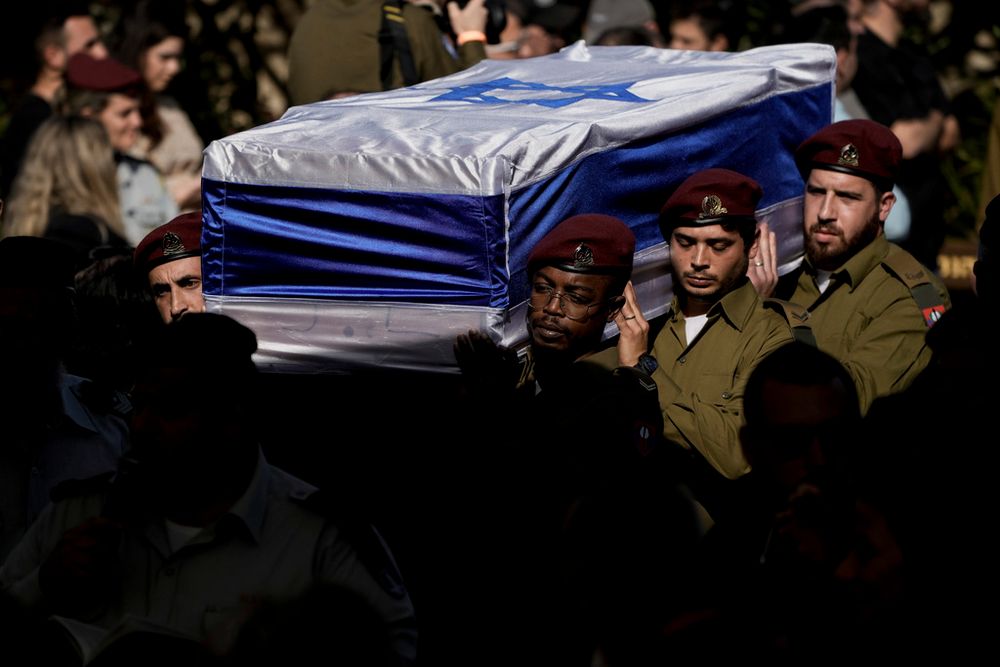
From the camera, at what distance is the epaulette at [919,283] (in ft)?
15.8

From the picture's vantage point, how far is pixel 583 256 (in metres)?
4.34

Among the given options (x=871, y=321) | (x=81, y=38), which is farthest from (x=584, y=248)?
(x=81, y=38)

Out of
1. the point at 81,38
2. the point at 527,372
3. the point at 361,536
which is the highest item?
the point at 361,536

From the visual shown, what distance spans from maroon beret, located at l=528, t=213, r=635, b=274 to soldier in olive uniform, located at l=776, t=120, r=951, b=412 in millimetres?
759

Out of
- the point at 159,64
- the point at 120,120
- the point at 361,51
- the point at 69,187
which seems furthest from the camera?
the point at 159,64

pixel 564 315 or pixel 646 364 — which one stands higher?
pixel 564 315

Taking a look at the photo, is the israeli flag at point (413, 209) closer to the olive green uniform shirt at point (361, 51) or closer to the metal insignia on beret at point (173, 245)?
the metal insignia on beret at point (173, 245)

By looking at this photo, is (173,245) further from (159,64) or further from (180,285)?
(159,64)

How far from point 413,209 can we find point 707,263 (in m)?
0.86

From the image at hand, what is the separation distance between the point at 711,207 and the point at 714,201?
2 cm

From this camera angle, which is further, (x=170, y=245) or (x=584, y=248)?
(x=170, y=245)

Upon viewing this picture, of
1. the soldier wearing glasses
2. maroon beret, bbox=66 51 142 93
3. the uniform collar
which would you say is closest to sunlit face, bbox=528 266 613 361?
the soldier wearing glasses

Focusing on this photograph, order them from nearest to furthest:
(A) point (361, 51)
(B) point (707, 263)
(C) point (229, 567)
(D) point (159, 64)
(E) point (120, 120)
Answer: (C) point (229, 567) → (B) point (707, 263) → (A) point (361, 51) → (E) point (120, 120) → (D) point (159, 64)

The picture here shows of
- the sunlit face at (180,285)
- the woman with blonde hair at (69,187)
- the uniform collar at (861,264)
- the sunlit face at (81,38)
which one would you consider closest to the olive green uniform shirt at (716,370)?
the uniform collar at (861,264)
